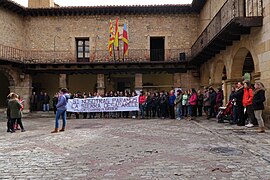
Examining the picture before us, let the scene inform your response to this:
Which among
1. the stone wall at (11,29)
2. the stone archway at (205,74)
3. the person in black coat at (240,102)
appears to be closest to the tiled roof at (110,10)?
the stone wall at (11,29)

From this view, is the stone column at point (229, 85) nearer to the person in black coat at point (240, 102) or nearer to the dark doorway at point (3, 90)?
the person in black coat at point (240, 102)

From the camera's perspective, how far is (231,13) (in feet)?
36.8

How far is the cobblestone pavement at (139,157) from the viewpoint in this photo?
4.45 m

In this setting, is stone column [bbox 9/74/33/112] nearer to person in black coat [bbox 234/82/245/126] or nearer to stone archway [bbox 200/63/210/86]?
stone archway [bbox 200/63/210/86]

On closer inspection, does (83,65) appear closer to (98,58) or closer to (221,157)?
(98,58)

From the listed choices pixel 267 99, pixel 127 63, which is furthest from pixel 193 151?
pixel 127 63

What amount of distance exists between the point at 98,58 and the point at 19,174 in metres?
17.2

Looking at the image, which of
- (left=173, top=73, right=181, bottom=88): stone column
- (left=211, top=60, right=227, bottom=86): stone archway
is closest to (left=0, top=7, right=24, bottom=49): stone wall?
(left=173, top=73, right=181, bottom=88): stone column

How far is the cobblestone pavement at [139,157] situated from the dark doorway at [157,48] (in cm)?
1440

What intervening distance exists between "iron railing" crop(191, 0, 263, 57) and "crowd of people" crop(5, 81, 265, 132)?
2.68 metres

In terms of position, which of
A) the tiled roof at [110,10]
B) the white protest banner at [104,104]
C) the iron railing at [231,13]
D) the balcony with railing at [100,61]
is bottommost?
the white protest banner at [104,104]

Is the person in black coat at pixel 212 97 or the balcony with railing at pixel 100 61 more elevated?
the balcony with railing at pixel 100 61

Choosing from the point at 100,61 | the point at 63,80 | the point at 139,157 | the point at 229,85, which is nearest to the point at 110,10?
the point at 100,61

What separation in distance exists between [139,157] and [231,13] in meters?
8.20
